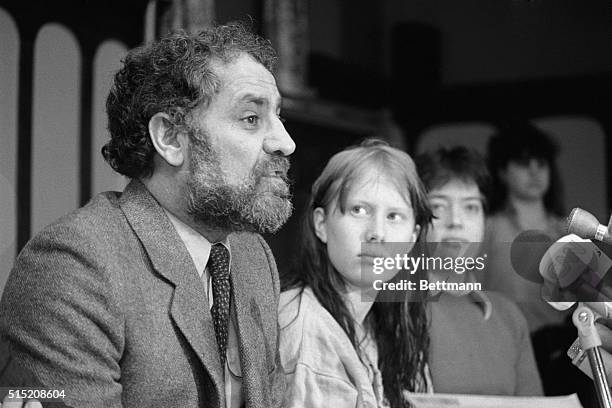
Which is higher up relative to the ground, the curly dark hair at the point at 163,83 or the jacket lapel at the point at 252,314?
the curly dark hair at the point at 163,83

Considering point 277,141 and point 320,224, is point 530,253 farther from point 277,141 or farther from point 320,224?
point 277,141

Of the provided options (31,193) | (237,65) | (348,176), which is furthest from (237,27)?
(31,193)

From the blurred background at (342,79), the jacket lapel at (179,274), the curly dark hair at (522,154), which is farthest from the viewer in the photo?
the curly dark hair at (522,154)

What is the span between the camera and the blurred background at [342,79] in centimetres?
→ 188

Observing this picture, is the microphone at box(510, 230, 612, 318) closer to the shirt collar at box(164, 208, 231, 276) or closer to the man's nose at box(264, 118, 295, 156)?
the man's nose at box(264, 118, 295, 156)

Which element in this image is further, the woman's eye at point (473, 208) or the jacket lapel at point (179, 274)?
the woman's eye at point (473, 208)

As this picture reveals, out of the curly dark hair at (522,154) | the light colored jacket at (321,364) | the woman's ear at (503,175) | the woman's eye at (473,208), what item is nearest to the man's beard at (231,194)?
the light colored jacket at (321,364)

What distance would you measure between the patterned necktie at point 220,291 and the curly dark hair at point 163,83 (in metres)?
0.20

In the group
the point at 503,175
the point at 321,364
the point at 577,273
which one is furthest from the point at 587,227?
the point at 503,175

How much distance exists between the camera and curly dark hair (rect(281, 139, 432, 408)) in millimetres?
1624

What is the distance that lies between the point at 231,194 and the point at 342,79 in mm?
1684

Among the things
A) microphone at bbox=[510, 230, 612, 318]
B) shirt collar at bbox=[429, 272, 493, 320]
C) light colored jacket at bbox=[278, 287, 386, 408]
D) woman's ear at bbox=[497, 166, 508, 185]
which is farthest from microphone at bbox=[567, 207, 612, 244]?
woman's ear at bbox=[497, 166, 508, 185]

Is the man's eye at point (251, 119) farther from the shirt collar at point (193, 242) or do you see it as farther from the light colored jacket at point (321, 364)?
the light colored jacket at point (321, 364)

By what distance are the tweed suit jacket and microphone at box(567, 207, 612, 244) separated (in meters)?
0.61
